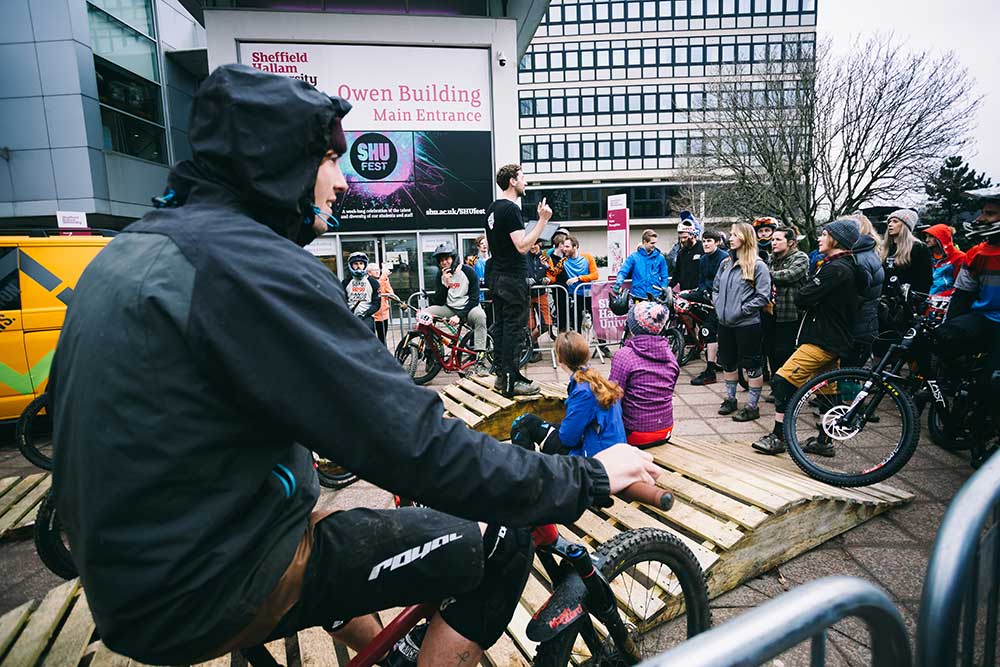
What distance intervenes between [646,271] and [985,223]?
15.8 feet

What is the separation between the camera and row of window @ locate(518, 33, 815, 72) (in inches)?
2124

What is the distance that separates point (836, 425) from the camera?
433 cm

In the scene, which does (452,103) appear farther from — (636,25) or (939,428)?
(636,25)

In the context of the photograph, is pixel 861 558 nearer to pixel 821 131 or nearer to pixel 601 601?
pixel 601 601

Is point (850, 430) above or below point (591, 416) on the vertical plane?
below

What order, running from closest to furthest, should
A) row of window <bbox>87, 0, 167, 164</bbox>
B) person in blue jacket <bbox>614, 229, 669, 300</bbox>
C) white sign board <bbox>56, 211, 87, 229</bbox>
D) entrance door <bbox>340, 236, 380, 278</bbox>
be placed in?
person in blue jacket <bbox>614, 229, 669, 300</bbox>
white sign board <bbox>56, 211, 87, 229</bbox>
entrance door <bbox>340, 236, 380, 278</bbox>
row of window <bbox>87, 0, 167, 164</bbox>

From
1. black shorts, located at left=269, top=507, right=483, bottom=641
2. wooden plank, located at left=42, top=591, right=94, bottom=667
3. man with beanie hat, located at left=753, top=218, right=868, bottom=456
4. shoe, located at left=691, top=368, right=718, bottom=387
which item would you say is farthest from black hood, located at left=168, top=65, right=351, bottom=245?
shoe, located at left=691, top=368, right=718, bottom=387

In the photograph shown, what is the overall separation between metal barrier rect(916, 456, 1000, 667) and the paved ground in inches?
37.3

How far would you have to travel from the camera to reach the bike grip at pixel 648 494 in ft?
4.47

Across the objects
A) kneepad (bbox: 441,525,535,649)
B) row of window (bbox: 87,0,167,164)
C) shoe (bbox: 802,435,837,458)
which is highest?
row of window (bbox: 87,0,167,164)

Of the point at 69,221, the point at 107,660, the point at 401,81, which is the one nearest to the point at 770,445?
the point at 107,660

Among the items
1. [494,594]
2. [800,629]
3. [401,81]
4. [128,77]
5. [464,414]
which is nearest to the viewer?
[800,629]

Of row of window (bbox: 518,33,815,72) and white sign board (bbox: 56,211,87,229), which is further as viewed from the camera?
row of window (bbox: 518,33,815,72)

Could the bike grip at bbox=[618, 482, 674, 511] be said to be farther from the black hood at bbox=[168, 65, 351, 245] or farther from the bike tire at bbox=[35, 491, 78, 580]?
the bike tire at bbox=[35, 491, 78, 580]
